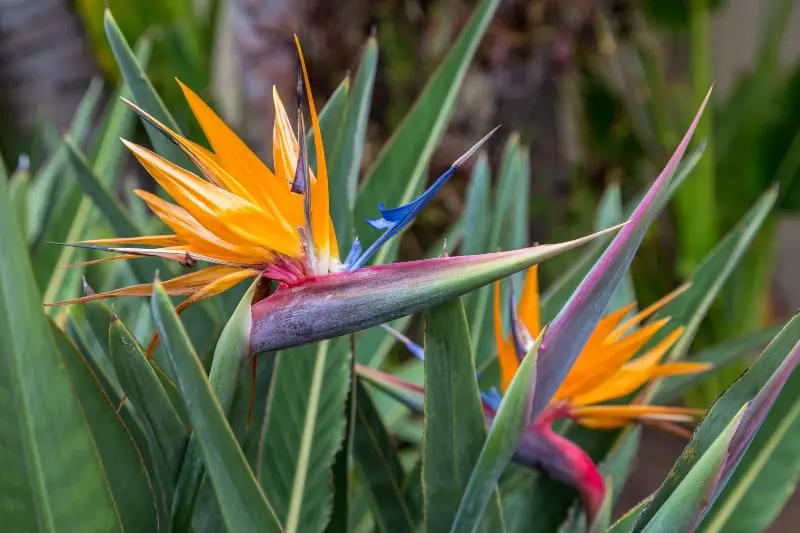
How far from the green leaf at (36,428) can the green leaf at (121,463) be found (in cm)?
4

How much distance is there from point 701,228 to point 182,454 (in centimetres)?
147

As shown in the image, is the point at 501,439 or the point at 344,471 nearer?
the point at 501,439

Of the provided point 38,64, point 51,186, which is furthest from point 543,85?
point 51,186

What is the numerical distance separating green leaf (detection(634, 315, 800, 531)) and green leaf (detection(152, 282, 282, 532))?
15 centimetres

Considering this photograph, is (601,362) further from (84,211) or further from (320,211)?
(84,211)

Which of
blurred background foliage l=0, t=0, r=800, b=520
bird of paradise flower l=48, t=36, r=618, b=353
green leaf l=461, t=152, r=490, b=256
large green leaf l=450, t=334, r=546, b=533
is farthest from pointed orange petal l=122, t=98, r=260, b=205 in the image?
blurred background foliage l=0, t=0, r=800, b=520

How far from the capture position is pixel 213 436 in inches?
8.9

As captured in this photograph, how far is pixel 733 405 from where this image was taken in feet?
0.97

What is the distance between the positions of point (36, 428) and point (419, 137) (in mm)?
345

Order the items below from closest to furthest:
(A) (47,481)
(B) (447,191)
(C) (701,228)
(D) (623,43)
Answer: (A) (47,481) → (C) (701,228) → (B) (447,191) → (D) (623,43)

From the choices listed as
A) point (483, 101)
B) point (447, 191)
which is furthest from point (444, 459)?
point (483, 101)

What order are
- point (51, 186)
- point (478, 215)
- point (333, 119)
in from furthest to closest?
point (51, 186)
point (478, 215)
point (333, 119)

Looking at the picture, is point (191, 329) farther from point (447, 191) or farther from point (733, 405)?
point (447, 191)

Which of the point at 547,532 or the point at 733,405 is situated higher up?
the point at 733,405
